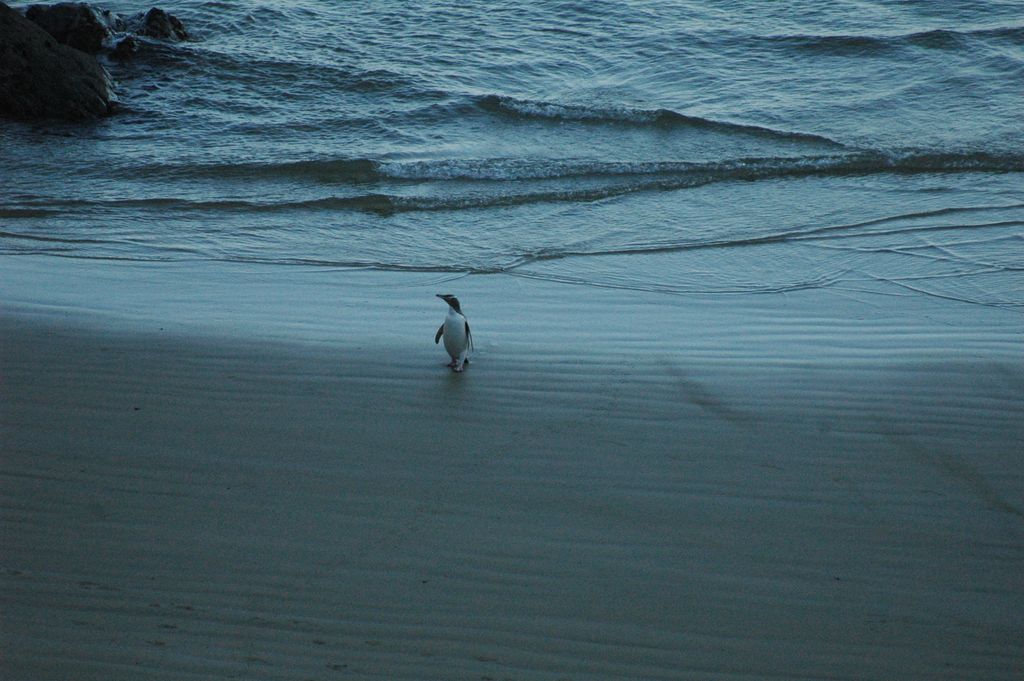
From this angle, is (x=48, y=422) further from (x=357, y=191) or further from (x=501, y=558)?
(x=357, y=191)

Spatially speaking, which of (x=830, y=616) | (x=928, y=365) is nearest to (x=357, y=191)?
(x=928, y=365)

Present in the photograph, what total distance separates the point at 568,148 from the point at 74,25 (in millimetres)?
8622

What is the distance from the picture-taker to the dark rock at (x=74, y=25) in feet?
49.2

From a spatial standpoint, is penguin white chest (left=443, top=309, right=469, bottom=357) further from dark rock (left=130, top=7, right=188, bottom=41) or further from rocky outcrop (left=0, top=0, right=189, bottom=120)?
dark rock (left=130, top=7, right=188, bottom=41)

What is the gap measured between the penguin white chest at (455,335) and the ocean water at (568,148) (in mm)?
1922

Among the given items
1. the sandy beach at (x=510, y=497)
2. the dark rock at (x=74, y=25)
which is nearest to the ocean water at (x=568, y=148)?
the dark rock at (x=74, y=25)

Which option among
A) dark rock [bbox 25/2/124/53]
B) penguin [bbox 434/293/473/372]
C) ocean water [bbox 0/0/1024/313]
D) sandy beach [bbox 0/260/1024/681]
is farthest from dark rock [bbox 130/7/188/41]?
penguin [bbox 434/293/473/372]

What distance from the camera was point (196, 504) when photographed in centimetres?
386

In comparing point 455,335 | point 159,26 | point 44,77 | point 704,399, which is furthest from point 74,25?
point 704,399

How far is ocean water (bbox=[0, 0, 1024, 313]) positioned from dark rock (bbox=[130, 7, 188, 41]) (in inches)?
16.3

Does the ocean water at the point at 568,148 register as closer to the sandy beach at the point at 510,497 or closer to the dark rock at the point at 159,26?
the dark rock at the point at 159,26

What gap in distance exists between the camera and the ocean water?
25.2ft

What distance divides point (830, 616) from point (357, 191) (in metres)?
7.29

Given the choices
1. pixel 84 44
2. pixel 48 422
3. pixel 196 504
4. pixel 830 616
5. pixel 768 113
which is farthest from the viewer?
pixel 84 44
